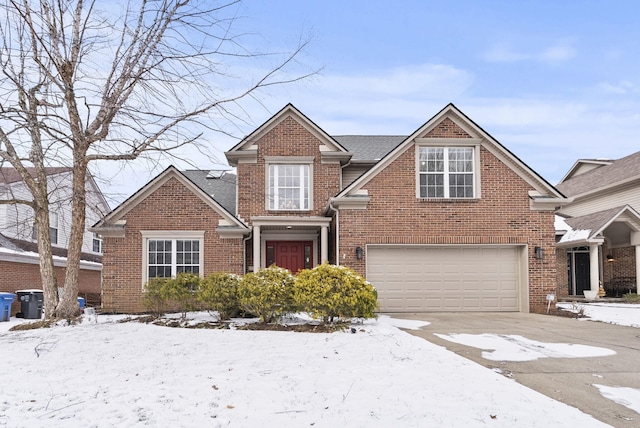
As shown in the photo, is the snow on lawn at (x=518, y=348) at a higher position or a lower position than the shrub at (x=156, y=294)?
lower

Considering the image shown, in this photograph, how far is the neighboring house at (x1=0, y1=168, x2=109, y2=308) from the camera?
51.4 ft

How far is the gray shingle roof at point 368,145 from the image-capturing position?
18250 millimetres

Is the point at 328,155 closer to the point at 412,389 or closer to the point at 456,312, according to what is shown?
the point at 456,312

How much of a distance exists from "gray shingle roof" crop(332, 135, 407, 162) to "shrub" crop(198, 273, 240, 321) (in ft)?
25.6

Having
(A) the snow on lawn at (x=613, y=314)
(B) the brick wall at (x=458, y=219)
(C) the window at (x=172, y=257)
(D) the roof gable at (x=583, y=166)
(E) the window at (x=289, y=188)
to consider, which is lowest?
(A) the snow on lawn at (x=613, y=314)

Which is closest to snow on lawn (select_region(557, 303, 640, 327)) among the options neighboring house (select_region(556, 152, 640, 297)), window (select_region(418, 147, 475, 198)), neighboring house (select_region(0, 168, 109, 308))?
neighboring house (select_region(556, 152, 640, 297))

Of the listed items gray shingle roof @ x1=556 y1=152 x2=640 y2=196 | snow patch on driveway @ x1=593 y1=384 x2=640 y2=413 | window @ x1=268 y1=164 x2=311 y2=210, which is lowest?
snow patch on driveway @ x1=593 y1=384 x2=640 y2=413

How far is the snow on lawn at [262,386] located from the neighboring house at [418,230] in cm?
586

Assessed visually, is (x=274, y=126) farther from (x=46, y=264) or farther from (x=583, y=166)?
(x=583, y=166)

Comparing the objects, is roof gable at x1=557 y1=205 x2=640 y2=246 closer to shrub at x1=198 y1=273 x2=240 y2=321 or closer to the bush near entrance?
the bush near entrance

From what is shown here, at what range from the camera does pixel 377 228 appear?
47.4 ft

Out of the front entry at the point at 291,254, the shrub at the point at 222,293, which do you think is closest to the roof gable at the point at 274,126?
the front entry at the point at 291,254

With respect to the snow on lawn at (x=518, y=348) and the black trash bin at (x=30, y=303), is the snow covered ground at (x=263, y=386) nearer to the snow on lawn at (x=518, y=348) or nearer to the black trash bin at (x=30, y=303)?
the snow on lawn at (x=518, y=348)

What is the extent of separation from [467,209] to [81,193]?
10458 mm
